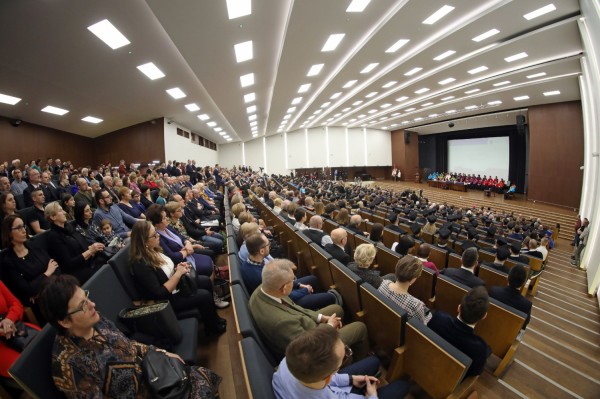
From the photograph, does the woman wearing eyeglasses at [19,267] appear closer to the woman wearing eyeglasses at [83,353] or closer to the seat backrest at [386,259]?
the woman wearing eyeglasses at [83,353]

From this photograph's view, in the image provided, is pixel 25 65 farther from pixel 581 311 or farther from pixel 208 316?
pixel 581 311

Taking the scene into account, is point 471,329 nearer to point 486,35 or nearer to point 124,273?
point 124,273

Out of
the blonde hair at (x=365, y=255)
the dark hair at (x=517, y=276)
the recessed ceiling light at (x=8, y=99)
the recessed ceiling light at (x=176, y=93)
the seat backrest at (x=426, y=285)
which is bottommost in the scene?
the seat backrest at (x=426, y=285)

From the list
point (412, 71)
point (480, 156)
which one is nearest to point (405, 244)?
point (412, 71)

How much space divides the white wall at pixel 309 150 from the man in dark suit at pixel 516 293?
22153 mm

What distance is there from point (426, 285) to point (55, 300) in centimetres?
292

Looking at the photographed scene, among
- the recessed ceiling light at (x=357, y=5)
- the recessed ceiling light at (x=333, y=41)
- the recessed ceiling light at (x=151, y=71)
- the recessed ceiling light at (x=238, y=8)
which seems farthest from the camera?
the recessed ceiling light at (x=333, y=41)

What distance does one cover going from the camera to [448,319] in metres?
1.92

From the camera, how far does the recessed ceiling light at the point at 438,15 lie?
594 centimetres

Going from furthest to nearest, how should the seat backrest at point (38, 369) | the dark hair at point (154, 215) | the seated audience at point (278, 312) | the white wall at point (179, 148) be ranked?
1. the white wall at point (179, 148)
2. the dark hair at point (154, 215)
3. the seated audience at point (278, 312)
4. the seat backrest at point (38, 369)

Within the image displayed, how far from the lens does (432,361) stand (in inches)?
61.9

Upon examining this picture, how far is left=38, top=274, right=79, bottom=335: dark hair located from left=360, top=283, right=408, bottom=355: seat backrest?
66.4 inches

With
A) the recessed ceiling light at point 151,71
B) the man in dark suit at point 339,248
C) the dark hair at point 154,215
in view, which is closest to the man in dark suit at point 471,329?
the man in dark suit at point 339,248

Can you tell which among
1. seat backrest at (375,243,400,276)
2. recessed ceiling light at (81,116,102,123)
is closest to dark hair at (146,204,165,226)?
seat backrest at (375,243,400,276)
